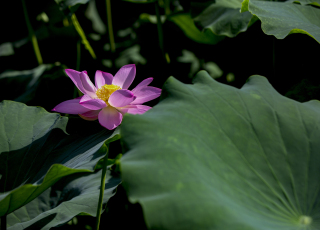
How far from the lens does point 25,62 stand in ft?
7.95

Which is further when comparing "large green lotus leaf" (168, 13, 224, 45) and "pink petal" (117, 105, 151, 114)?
"large green lotus leaf" (168, 13, 224, 45)

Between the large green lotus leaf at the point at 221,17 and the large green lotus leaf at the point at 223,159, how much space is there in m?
0.53

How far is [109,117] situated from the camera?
0.90m

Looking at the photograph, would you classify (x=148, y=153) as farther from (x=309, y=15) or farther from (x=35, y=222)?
(x=309, y=15)

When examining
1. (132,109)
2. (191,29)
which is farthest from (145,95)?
(191,29)

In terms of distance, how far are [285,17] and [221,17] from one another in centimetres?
38

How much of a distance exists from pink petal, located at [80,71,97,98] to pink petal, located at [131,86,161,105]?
5.0 inches

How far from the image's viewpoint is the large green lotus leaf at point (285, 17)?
1.01m

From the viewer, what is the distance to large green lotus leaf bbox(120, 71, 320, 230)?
0.55m

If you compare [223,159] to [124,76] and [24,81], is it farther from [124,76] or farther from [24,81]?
[24,81]

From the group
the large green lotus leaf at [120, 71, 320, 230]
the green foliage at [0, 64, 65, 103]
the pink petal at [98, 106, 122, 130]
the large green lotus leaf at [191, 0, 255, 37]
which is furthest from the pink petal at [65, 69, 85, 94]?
the green foliage at [0, 64, 65, 103]

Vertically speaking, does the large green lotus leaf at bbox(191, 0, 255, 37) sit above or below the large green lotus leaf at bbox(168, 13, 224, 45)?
above

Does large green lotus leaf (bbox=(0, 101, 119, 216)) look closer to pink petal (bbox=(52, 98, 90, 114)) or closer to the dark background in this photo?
pink petal (bbox=(52, 98, 90, 114))

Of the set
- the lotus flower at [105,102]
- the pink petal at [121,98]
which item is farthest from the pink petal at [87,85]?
the pink petal at [121,98]
